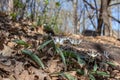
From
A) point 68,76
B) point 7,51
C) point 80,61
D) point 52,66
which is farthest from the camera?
point 80,61

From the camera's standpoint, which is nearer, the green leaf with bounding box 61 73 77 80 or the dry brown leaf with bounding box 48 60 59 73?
the green leaf with bounding box 61 73 77 80

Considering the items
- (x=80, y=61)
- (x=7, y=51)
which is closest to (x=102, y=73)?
(x=80, y=61)

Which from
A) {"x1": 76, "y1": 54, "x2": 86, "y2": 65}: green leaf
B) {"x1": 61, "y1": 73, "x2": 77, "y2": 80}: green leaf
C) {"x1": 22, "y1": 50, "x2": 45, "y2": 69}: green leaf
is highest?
{"x1": 22, "y1": 50, "x2": 45, "y2": 69}: green leaf

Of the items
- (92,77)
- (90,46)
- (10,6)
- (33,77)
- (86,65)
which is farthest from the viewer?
(10,6)

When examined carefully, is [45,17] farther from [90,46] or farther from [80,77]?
[80,77]

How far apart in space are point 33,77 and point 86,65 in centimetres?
94

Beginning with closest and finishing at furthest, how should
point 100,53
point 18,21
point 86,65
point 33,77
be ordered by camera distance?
point 33,77
point 86,65
point 100,53
point 18,21

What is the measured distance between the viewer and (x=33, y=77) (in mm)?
3537

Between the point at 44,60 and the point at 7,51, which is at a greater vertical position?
the point at 7,51

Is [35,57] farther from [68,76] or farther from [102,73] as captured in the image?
[102,73]

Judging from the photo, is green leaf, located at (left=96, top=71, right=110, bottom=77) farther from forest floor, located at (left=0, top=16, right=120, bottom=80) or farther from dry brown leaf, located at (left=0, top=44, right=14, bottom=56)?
dry brown leaf, located at (left=0, top=44, right=14, bottom=56)

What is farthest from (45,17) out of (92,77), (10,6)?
(92,77)

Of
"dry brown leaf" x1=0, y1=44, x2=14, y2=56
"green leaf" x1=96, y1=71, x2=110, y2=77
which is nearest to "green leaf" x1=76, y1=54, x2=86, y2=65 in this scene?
"green leaf" x1=96, y1=71, x2=110, y2=77

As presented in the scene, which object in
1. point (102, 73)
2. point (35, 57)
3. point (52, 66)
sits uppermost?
point (35, 57)
